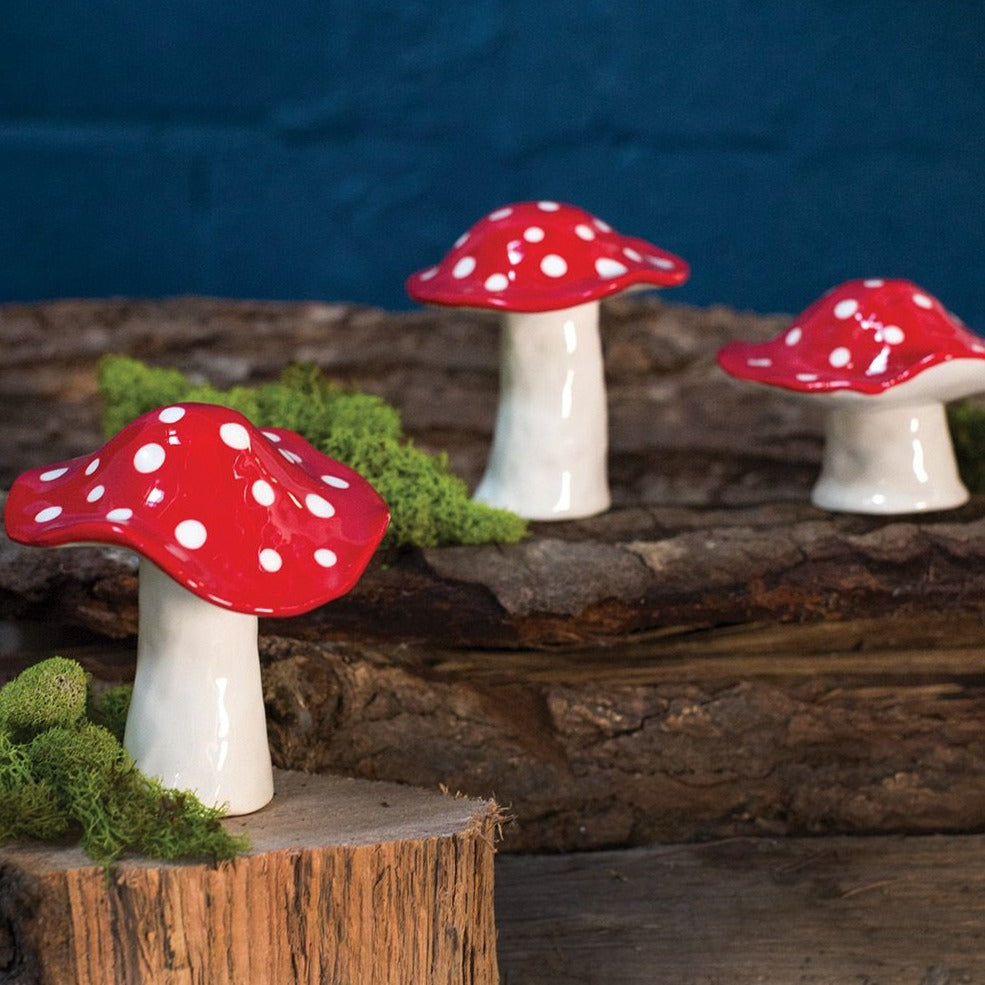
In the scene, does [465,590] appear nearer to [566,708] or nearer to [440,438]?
[566,708]

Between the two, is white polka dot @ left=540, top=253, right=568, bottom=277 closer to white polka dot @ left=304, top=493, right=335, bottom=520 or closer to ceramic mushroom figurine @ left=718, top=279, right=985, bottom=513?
ceramic mushroom figurine @ left=718, top=279, right=985, bottom=513

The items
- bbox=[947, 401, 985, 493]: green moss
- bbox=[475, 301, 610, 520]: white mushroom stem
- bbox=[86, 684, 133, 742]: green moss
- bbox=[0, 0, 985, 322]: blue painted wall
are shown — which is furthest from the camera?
bbox=[0, 0, 985, 322]: blue painted wall

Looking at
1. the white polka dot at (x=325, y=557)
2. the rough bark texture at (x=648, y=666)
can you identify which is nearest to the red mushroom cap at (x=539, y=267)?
the rough bark texture at (x=648, y=666)

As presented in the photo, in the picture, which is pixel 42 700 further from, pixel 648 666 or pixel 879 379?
pixel 879 379

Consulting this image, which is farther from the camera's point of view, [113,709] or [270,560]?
[113,709]

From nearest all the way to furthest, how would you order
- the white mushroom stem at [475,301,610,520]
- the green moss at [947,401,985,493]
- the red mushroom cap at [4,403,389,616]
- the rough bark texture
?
1. the red mushroom cap at [4,403,389,616]
2. the rough bark texture
3. the white mushroom stem at [475,301,610,520]
4. the green moss at [947,401,985,493]

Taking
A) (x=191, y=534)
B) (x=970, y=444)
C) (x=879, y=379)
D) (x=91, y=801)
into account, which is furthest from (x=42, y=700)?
(x=970, y=444)

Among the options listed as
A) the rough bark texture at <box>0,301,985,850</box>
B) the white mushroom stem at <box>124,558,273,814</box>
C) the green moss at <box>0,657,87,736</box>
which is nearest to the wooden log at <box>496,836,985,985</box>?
the rough bark texture at <box>0,301,985,850</box>
